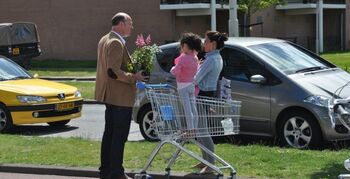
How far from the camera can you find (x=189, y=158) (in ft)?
27.4

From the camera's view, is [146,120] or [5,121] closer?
[146,120]

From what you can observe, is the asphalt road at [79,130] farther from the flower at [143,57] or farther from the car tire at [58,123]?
the flower at [143,57]

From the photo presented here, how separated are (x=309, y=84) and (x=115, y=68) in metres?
3.76

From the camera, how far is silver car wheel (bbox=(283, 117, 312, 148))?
9.45 metres

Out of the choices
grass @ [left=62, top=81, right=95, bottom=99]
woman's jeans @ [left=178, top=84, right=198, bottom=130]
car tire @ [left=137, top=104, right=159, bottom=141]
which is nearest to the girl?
woman's jeans @ [left=178, top=84, right=198, bottom=130]

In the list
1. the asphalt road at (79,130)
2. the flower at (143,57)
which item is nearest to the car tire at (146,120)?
the asphalt road at (79,130)

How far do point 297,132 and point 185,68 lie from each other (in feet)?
9.10

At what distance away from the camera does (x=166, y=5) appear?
3825 centimetres

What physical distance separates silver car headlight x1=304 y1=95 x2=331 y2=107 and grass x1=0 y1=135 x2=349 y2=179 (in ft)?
2.43

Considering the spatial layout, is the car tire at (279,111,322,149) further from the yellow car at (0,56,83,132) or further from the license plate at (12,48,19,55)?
the license plate at (12,48,19,55)

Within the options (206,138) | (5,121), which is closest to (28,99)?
(5,121)

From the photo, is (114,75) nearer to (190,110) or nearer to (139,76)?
(139,76)

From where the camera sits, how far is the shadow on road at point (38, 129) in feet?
41.1

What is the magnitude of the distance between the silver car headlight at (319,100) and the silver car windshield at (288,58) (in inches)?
25.7
